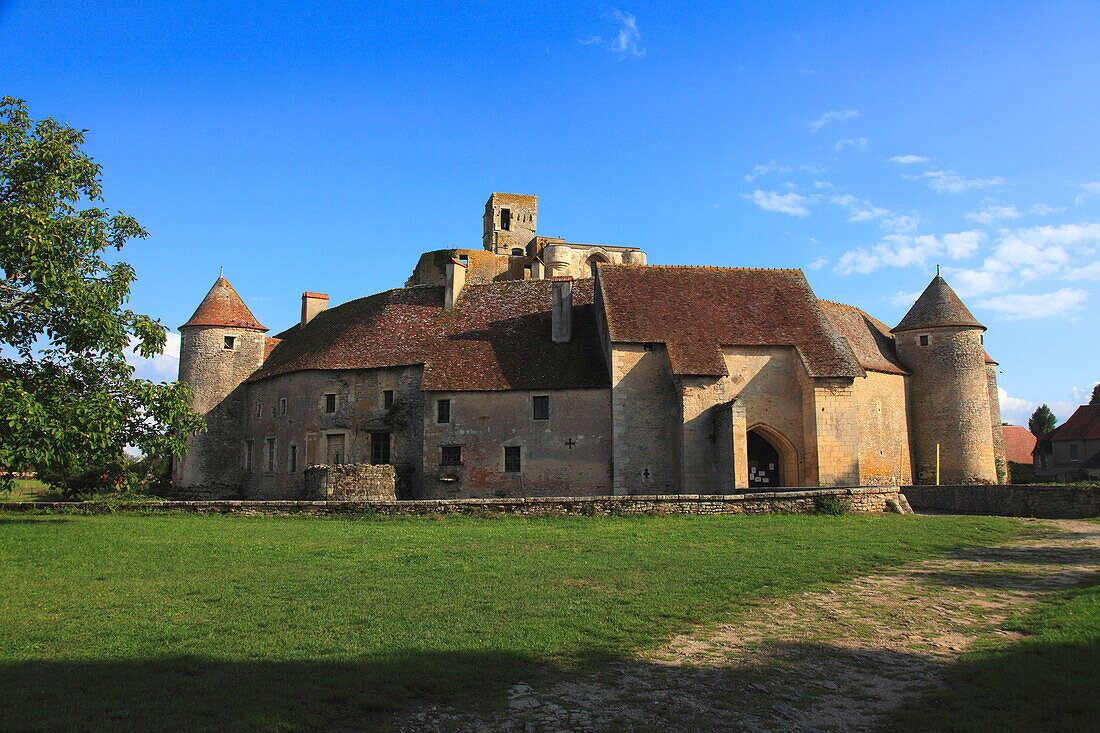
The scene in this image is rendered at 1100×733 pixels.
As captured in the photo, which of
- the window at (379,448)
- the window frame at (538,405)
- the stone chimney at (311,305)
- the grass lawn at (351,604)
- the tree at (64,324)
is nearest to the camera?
the grass lawn at (351,604)

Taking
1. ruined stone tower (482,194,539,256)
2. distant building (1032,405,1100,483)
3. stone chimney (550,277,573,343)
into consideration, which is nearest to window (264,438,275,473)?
stone chimney (550,277,573,343)

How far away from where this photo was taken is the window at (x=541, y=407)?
28344 millimetres

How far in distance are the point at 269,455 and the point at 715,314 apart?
19.5 metres

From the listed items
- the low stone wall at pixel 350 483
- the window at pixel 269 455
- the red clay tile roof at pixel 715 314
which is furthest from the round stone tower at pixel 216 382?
the red clay tile roof at pixel 715 314

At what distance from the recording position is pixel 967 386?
110 feet

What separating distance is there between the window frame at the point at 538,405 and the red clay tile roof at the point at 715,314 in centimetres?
342

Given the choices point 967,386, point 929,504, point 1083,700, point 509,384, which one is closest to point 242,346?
point 509,384

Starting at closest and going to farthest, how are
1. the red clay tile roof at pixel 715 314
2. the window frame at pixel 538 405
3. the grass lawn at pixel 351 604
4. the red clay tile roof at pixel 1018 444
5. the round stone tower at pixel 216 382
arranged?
the grass lawn at pixel 351 604, the red clay tile roof at pixel 715 314, the window frame at pixel 538 405, the round stone tower at pixel 216 382, the red clay tile roof at pixel 1018 444

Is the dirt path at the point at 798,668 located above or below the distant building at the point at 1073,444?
below

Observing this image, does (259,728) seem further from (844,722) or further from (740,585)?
(740,585)

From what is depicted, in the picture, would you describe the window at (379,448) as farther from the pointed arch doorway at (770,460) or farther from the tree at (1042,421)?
the tree at (1042,421)

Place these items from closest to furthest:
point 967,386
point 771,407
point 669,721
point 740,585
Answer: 1. point 669,721
2. point 740,585
3. point 771,407
4. point 967,386

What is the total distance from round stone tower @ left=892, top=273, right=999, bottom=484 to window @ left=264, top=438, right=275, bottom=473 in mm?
27799

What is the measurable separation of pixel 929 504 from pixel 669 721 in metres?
22.5
